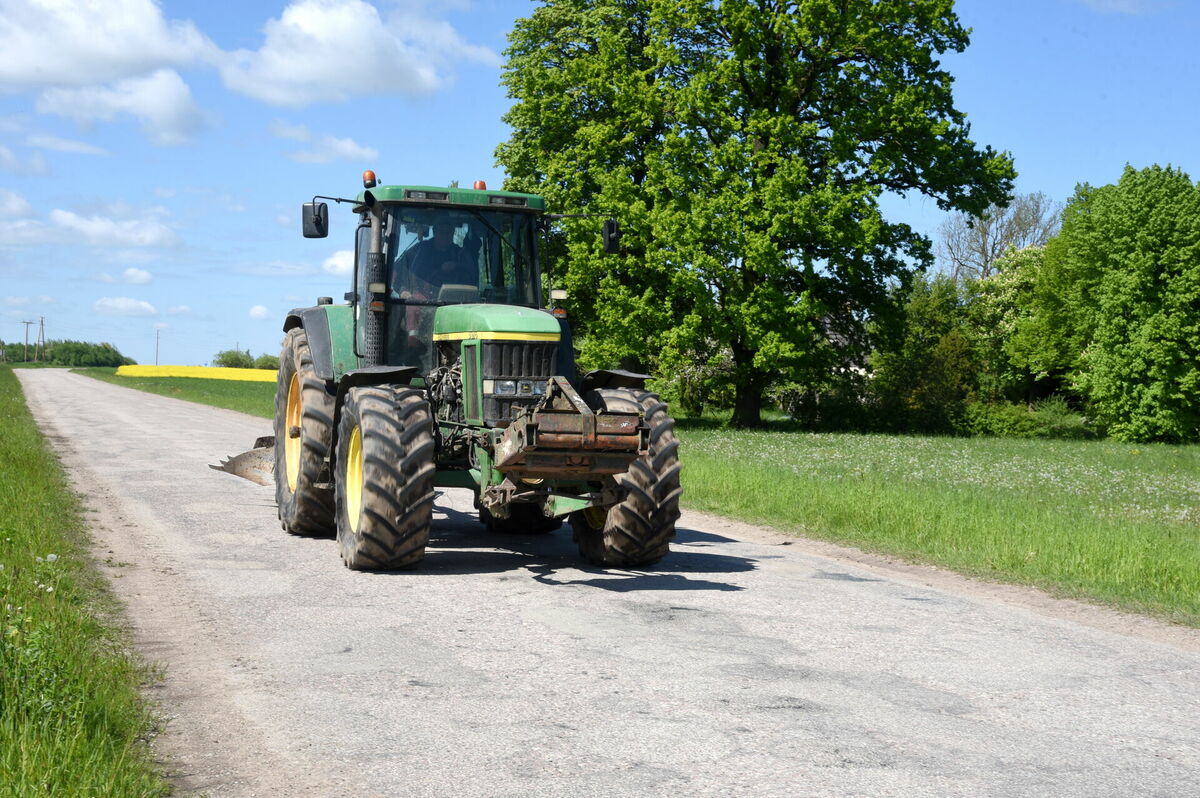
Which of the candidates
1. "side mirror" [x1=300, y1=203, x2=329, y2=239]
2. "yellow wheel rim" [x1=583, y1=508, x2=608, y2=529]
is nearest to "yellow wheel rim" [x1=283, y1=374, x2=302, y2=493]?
"side mirror" [x1=300, y1=203, x2=329, y2=239]

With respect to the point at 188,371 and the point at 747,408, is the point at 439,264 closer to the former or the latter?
the point at 747,408

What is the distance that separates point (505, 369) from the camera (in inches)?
380

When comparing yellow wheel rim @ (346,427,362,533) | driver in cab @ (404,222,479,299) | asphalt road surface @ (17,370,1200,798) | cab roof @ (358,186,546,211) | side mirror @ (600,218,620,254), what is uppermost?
cab roof @ (358,186,546,211)

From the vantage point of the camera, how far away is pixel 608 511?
956 centimetres

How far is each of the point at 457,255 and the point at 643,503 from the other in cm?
298

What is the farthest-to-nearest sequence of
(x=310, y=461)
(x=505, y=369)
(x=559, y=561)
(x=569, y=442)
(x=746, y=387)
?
(x=746, y=387) < (x=310, y=461) < (x=559, y=561) < (x=505, y=369) < (x=569, y=442)

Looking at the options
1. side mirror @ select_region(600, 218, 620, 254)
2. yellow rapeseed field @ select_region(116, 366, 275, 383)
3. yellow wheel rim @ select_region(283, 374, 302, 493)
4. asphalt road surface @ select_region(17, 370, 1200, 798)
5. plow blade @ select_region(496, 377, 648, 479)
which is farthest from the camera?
yellow rapeseed field @ select_region(116, 366, 275, 383)

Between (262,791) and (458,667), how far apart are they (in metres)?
1.97

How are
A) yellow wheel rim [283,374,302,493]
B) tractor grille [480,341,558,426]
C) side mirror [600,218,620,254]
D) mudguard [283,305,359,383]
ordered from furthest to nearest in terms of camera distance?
1. yellow wheel rim [283,374,302,493]
2. mudguard [283,305,359,383]
3. side mirror [600,218,620,254]
4. tractor grille [480,341,558,426]

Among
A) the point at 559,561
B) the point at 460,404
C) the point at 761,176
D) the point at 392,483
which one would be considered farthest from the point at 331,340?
the point at 761,176

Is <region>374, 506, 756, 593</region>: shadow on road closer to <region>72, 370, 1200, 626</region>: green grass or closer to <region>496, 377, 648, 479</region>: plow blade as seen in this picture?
<region>496, 377, 648, 479</region>: plow blade

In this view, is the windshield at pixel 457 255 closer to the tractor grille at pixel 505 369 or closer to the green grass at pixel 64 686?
the tractor grille at pixel 505 369

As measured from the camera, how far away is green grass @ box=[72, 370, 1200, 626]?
32.9 ft

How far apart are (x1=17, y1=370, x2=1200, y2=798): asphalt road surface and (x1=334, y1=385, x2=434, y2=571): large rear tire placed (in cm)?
25
